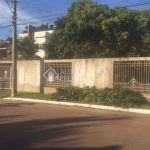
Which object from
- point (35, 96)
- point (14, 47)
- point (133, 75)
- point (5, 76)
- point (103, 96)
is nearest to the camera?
point (103, 96)

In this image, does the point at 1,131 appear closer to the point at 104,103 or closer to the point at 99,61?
the point at 104,103

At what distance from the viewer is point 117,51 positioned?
19.8m

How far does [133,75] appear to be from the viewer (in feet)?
47.5

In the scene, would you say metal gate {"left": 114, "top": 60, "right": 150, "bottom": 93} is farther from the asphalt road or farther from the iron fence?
the asphalt road

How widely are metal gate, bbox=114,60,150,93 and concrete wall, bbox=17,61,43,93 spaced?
5.33 m

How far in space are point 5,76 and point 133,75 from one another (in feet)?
33.5

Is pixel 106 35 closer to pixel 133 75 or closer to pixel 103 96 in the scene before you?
pixel 133 75

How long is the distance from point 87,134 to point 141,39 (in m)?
14.0

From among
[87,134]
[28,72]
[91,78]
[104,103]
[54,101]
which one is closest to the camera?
[87,134]

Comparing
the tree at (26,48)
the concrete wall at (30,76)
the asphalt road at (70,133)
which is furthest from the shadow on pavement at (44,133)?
the tree at (26,48)

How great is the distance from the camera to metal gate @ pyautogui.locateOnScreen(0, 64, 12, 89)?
Answer: 20.2m

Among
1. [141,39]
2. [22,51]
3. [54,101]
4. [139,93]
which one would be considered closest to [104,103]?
[139,93]

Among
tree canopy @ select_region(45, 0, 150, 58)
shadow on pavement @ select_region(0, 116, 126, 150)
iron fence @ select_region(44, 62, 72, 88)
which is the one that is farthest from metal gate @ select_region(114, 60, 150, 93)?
shadow on pavement @ select_region(0, 116, 126, 150)

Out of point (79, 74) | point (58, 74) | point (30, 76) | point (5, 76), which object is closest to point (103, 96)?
point (79, 74)
